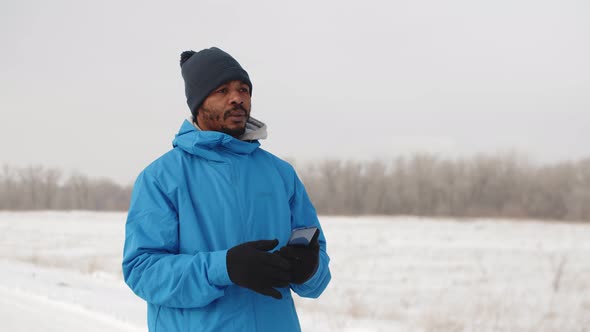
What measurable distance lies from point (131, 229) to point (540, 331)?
20.3 feet

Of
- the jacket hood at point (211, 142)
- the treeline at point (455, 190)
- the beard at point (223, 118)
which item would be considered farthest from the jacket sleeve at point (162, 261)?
the treeline at point (455, 190)

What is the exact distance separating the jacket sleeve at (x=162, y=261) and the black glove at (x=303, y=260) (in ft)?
0.60

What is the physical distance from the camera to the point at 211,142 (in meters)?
1.49

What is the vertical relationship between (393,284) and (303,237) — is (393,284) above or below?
below

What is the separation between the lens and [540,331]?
20.3ft

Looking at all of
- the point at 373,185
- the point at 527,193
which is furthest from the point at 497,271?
the point at 373,185

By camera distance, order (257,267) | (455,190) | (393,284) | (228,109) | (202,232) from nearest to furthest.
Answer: (257,267)
(202,232)
(228,109)
(393,284)
(455,190)

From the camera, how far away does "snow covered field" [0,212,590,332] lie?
16.1ft

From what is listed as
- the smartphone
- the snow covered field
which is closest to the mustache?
the smartphone

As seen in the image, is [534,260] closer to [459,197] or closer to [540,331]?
[540,331]

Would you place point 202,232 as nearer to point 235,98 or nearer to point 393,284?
point 235,98

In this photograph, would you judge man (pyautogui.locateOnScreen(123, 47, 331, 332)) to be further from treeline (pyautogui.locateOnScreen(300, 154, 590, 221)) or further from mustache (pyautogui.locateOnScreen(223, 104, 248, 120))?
treeline (pyautogui.locateOnScreen(300, 154, 590, 221))

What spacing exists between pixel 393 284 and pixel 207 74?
8.58m

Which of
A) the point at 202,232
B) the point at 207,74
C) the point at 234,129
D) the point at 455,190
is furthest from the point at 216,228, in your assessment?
the point at 455,190
